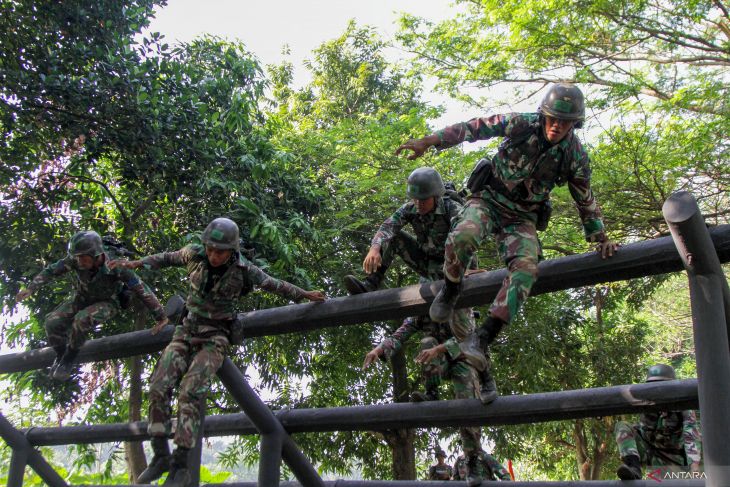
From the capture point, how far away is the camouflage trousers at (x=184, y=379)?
4352 mm

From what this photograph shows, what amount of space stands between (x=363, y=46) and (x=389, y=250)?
45.9ft

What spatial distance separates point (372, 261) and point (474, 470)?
67.8 inches

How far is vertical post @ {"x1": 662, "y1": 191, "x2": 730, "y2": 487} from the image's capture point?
2.77 meters

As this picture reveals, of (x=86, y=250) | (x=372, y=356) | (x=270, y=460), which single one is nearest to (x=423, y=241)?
(x=372, y=356)

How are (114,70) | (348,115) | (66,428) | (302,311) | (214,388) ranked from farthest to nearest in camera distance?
(348,115)
(214,388)
(114,70)
(66,428)
(302,311)

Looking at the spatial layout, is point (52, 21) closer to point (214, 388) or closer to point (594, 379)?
point (214, 388)

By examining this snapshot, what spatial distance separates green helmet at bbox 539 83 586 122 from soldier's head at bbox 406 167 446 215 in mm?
1346

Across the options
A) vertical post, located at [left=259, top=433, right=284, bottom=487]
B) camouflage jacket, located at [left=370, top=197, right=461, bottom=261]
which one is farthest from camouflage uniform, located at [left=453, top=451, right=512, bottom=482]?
camouflage jacket, located at [left=370, top=197, right=461, bottom=261]

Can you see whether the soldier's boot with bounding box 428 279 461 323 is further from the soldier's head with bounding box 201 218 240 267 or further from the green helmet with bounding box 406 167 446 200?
the soldier's head with bounding box 201 218 240 267

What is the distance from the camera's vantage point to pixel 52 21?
29.7 feet

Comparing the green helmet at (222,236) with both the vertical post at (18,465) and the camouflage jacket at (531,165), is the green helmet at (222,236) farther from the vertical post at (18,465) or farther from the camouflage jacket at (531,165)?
the vertical post at (18,465)

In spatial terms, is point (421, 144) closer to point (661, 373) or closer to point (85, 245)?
point (85, 245)

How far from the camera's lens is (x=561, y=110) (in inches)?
144

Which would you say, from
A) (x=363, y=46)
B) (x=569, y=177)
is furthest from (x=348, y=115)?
(x=569, y=177)
